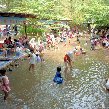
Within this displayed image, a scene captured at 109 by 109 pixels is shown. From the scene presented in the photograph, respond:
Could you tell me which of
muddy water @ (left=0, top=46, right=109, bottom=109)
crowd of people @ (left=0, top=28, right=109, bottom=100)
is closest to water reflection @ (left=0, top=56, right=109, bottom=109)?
muddy water @ (left=0, top=46, right=109, bottom=109)

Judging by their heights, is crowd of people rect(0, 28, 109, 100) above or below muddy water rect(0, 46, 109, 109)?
above

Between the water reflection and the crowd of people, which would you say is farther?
the crowd of people

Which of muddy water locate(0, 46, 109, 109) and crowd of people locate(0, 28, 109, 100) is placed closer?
muddy water locate(0, 46, 109, 109)

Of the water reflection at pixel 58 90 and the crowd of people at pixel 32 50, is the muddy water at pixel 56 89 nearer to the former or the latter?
the water reflection at pixel 58 90

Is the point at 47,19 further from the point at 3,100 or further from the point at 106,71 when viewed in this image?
the point at 3,100

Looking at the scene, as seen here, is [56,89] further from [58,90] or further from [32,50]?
[32,50]

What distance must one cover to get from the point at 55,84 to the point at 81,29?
43585 mm

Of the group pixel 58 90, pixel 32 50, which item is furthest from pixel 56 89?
pixel 32 50

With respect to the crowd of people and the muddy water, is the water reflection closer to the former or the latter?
the muddy water

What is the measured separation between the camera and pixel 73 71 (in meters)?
22.1

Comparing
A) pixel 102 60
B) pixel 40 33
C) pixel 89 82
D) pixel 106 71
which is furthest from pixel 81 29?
pixel 89 82

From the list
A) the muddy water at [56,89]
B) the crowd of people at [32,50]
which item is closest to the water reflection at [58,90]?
the muddy water at [56,89]

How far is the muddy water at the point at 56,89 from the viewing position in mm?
14312

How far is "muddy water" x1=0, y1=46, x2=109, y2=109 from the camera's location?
14312mm
